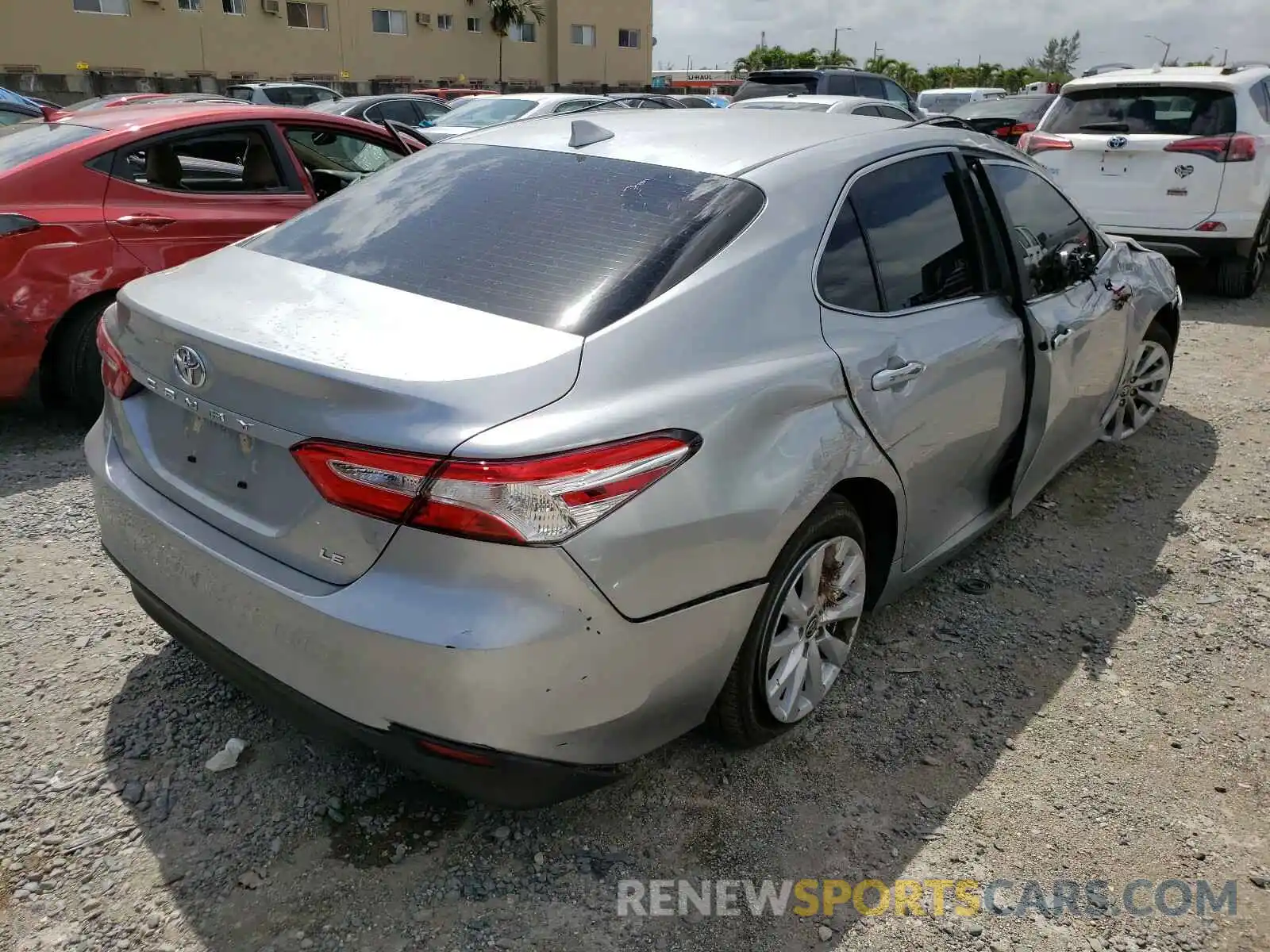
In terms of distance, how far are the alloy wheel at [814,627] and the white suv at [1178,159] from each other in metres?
5.63

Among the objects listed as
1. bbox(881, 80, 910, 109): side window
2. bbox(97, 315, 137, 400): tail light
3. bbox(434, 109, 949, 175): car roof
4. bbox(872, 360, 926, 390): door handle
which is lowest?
bbox(872, 360, 926, 390): door handle

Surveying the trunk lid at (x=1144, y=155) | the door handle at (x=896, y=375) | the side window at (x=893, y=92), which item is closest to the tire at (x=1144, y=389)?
the door handle at (x=896, y=375)

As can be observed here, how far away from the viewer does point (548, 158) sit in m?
2.88

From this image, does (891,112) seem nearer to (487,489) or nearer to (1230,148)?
(1230,148)

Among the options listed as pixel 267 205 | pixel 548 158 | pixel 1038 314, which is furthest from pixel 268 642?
pixel 267 205

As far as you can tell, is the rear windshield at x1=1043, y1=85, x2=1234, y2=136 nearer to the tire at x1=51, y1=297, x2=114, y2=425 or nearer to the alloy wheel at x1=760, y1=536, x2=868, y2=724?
the alloy wheel at x1=760, y1=536, x2=868, y2=724

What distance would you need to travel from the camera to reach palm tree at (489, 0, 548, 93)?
43.0m

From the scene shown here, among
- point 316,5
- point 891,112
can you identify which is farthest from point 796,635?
point 316,5

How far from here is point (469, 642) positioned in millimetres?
1890

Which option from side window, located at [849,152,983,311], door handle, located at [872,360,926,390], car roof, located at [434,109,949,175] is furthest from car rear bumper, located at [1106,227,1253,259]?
door handle, located at [872,360,926,390]

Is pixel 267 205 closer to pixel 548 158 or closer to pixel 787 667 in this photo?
pixel 548 158

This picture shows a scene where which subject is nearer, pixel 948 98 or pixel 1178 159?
pixel 1178 159

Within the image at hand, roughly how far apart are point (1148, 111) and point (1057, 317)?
5.44 m

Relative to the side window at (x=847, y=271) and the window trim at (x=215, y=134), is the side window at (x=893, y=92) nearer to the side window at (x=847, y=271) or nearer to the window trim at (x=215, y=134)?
the window trim at (x=215, y=134)
